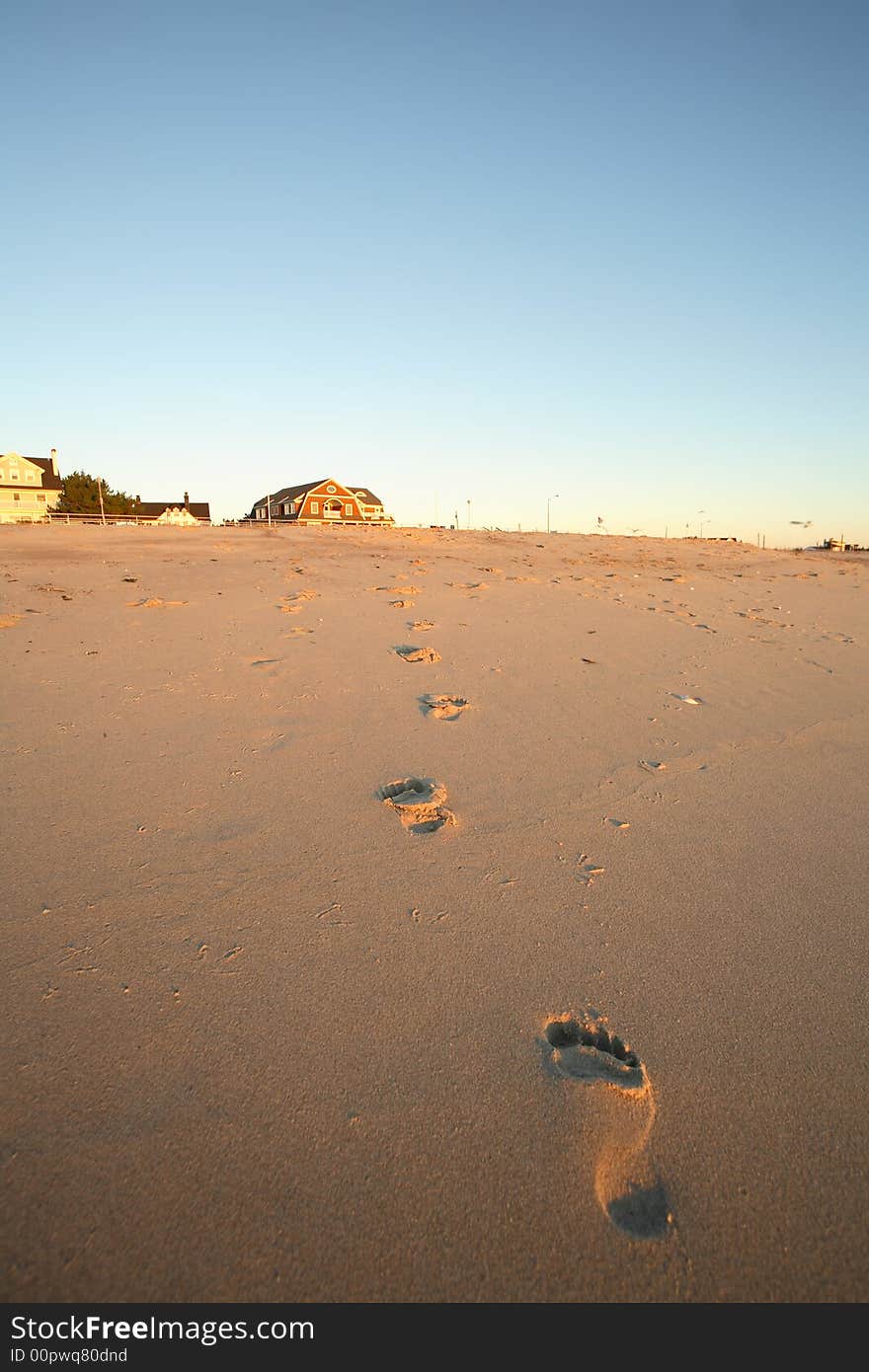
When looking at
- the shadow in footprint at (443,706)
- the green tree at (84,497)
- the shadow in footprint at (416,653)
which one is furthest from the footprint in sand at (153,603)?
the green tree at (84,497)

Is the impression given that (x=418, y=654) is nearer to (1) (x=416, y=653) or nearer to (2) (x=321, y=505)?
(1) (x=416, y=653)

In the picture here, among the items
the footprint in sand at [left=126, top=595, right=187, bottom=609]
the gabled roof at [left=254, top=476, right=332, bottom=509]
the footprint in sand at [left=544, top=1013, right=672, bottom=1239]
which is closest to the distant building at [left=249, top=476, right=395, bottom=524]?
the gabled roof at [left=254, top=476, right=332, bottom=509]

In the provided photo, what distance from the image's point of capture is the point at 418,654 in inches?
190

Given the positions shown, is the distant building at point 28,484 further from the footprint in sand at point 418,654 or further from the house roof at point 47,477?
the footprint in sand at point 418,654

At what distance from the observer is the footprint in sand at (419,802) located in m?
2.57

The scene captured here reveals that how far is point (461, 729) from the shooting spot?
138 inches

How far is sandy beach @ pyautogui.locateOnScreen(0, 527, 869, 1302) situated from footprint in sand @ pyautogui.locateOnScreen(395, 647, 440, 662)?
0.72 m

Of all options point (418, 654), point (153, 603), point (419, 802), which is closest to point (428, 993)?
point (419, 802)

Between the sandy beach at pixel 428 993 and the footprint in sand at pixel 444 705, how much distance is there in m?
0.03

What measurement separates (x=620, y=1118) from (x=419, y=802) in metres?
1.51

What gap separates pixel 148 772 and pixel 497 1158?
7.39ft

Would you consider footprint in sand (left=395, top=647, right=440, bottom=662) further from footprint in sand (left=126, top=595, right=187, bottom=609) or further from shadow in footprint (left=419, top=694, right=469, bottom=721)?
footprint in sand (left=126, top=595, right=187, bottom=609)
